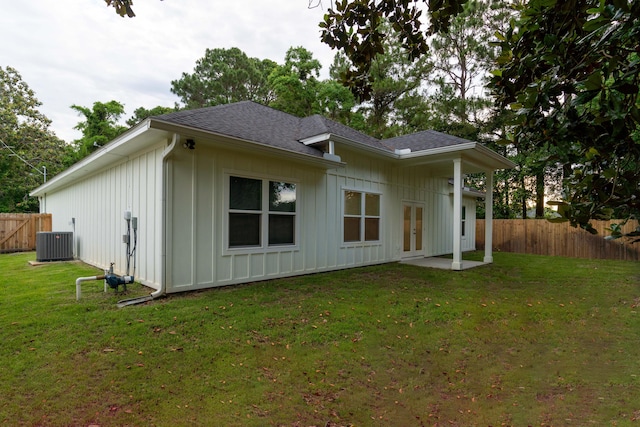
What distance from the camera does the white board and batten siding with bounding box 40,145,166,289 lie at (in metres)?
5.66

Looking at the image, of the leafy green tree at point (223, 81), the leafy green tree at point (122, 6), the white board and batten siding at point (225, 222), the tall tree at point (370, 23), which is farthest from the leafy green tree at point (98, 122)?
the tall tree at point (370, 23)

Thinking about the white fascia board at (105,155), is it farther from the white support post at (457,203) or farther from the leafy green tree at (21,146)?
the leafy green tree at (21,146)

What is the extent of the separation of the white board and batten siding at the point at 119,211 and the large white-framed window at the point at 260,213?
4.20 ft

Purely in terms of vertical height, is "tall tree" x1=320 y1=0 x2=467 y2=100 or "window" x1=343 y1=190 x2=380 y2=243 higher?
"tall tree" x1=320 y1=0 x2=467 y2=100

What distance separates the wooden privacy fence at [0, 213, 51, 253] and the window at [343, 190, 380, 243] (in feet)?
45.1

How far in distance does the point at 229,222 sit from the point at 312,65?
17.6 metres

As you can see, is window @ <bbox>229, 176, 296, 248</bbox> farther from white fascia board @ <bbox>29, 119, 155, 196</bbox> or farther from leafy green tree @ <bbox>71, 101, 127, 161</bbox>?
leafy green tree @ <bbox>71, 101, 127, 161</bbox>

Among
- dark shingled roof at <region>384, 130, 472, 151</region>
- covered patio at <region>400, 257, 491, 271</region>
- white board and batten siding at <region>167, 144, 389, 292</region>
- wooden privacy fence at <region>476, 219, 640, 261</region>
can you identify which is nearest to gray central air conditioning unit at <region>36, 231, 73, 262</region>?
white board and batten siding at <region>167, 144, 389, 292</region>

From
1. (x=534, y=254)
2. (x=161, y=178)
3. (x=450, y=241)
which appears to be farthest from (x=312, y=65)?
(x=161, y=178)

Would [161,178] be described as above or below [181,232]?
above

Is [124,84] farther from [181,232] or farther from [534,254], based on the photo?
[534,254]

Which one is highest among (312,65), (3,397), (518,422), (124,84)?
(312,65)

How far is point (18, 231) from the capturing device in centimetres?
1294

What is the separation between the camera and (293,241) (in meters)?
7.21
